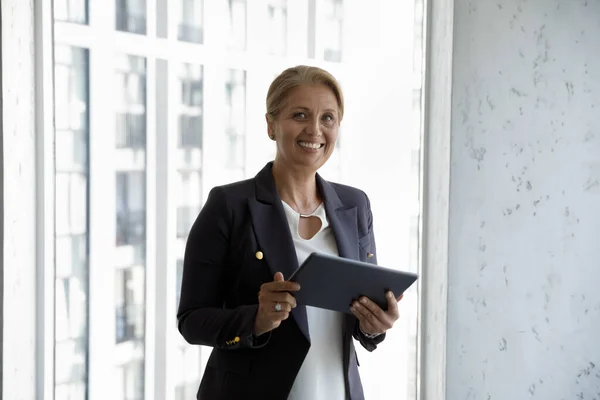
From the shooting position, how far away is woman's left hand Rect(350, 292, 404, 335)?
142 cm

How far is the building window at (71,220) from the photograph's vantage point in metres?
1.91

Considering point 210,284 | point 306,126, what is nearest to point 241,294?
point 210,284

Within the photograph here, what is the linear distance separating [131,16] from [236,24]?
42cm

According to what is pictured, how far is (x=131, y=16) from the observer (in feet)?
6.73

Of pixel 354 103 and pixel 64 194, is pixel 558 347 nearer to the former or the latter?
pixel 354 103

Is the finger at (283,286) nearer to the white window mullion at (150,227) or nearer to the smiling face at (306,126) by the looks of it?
the smiling face at (306,126)

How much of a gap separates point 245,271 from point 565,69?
209 cm

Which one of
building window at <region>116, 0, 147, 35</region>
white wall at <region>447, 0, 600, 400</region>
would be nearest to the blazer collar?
building window at <region>116, 0, 147, 35</region>

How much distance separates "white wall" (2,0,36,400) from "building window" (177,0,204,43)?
21.7 inches

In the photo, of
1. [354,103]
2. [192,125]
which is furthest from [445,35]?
[192,125]

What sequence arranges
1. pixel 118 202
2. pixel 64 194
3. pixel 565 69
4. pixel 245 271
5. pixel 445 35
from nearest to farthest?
pixel 245 271 < pixel 64 194 < pixel 118 202 < pixel 445 35 < pixel 565 69

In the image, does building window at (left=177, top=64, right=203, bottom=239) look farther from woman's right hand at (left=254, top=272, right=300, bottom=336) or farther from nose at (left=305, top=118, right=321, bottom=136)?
woman's right hand at (left=254, top=272, right=300, bottom=336)

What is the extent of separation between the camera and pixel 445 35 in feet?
9.05

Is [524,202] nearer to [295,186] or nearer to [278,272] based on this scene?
[295,186]
